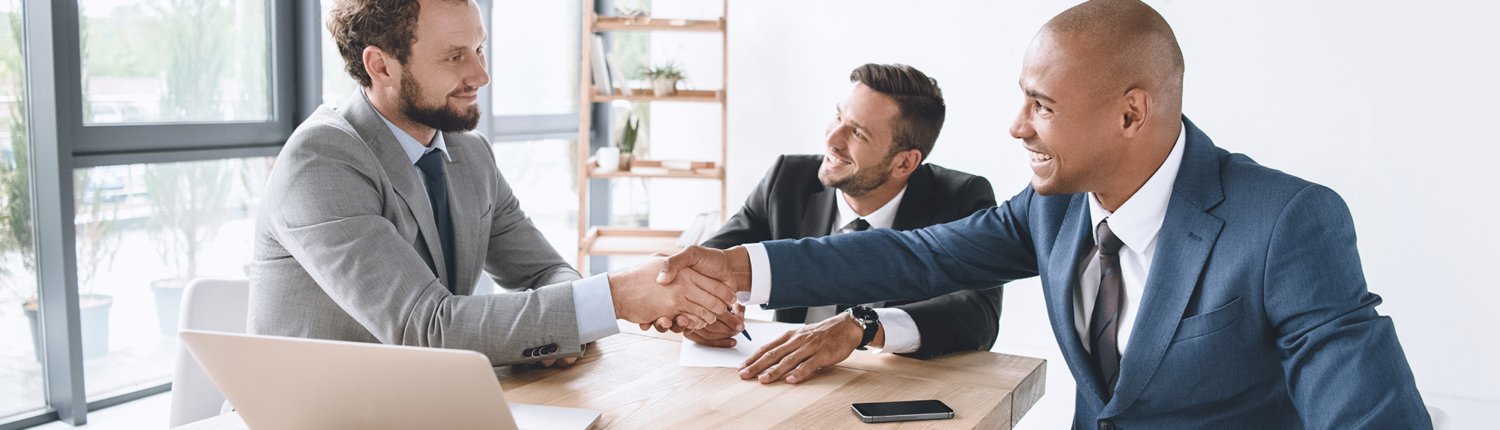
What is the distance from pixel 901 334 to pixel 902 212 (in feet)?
2.33

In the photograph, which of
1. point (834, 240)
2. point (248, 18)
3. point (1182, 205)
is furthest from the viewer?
point (248, 18)

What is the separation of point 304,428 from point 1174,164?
1.29m

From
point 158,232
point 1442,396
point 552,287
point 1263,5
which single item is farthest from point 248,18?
point 1442,396

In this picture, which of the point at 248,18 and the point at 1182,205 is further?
the point at 248,18

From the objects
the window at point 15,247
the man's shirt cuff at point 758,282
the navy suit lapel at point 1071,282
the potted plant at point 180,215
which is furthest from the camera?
the potted plant at point 180,215

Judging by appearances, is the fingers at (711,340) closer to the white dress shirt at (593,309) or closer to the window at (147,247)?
the white dress shirt at (593,309)

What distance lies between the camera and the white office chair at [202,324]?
1.72 m

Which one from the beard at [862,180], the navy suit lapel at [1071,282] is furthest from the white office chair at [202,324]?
the navy suit lapel at [1071,282]

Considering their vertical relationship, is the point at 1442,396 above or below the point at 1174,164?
below

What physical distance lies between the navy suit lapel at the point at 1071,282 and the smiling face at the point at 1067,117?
79 mm

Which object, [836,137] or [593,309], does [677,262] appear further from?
[836,137]

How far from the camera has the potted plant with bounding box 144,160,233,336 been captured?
3230mm

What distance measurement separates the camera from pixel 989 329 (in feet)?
6.23

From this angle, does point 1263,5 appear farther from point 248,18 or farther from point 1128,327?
point 248,18
